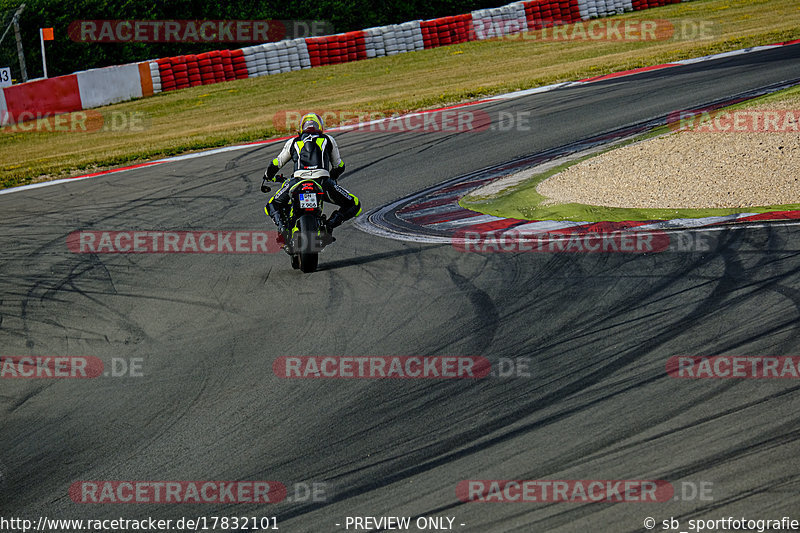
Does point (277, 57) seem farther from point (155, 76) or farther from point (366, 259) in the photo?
point (366, 259)

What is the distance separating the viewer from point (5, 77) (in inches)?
888

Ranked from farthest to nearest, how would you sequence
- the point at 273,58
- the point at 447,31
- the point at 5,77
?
the point at 447,31 → the point at 273,58 → the point at 5,77

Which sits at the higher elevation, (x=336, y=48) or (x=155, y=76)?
(x=336, y=48)

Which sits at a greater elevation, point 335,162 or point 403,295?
point 335,162

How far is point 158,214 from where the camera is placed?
473 inches

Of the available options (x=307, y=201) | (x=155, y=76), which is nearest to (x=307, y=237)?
(x=307, y=201)

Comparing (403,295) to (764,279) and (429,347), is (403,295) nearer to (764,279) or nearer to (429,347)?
(429,347)

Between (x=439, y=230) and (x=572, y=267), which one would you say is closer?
(x=572, y=267)

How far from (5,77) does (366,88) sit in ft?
31.5

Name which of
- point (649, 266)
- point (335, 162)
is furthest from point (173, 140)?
point (649, 266)

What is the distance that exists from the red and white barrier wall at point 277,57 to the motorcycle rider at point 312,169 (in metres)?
15.9

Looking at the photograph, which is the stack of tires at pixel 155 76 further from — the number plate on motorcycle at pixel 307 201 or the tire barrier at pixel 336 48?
the number plate on motorcycle at pixel 307 201

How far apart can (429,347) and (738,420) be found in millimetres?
2372

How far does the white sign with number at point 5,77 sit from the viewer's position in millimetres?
22469
